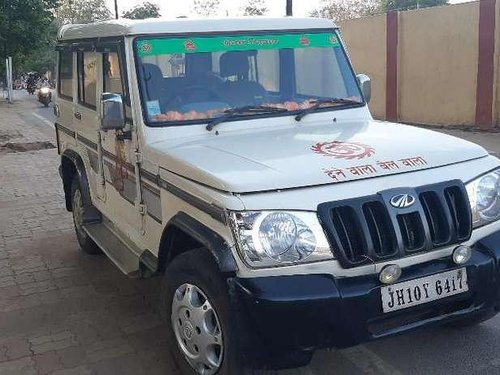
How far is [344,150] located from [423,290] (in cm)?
84

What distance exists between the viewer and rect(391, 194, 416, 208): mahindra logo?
9.75 ft

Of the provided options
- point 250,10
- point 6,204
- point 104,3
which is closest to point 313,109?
point 6,204

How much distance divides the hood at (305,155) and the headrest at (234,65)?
1.48 ft

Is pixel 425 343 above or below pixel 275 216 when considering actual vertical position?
below

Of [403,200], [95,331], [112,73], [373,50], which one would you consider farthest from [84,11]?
[403,200]

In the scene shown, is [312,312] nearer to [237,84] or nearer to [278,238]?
[278,238]

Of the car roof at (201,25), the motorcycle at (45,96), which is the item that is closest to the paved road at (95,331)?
the car roof at (201,25)

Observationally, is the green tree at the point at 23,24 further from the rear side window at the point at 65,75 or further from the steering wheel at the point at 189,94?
the steering wheel at the point at 189,94

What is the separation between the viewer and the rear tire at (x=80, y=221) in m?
5.80

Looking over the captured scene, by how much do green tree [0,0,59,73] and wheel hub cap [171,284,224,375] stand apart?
1690 cm

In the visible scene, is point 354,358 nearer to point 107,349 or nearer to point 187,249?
point 187,249

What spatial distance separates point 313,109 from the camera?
167 inches

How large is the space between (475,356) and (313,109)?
183cm

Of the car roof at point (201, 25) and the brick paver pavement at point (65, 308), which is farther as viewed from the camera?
the car roof at point (201, 25)
